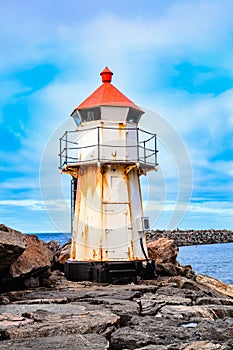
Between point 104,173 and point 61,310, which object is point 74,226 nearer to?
point 104,173

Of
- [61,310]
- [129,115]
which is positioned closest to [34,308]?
[61,310]

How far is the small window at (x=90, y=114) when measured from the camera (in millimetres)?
11336

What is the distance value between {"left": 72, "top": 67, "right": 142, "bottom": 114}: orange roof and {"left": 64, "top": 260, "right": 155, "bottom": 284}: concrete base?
146 inches

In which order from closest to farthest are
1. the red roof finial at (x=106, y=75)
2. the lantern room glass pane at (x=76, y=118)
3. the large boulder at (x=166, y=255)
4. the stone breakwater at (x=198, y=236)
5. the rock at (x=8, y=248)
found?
1. the rock at (x=8, y=248)
2. the lantern room glass pane at (x=76, y=118)
3. the red roof finial at (x=106, y=75)
4. the large boulder at (x=166, y=255)
5. the stone breakwater at (x=198, y=236)

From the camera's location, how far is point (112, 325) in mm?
5879

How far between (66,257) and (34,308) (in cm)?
601

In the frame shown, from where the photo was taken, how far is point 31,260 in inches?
356

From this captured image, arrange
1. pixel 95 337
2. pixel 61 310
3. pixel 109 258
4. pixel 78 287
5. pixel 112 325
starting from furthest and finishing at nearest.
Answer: pixel 109 258
pixel 78 287
pixel 61 310
pixel 112 325
pixel 95 337

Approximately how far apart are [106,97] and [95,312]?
618 cm

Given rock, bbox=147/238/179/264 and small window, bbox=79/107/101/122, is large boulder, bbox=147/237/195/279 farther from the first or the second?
small window, bbox=79/107/101/122

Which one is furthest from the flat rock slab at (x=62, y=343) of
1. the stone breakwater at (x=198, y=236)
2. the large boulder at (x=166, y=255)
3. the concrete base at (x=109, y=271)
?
the stone breakwater at (x=198, y=236)

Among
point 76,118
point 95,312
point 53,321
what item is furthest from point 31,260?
point 76,118

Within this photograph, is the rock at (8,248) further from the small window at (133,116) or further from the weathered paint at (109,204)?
the small window at (133,116)

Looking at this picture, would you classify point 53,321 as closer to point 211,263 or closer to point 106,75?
point 106,75
